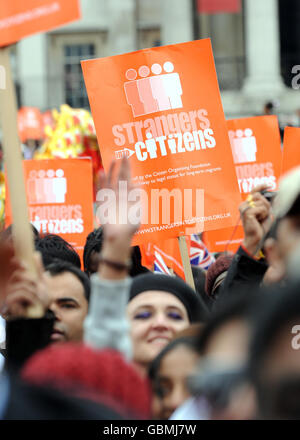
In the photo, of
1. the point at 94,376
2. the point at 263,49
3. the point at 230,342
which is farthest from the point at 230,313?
the point at 263,49

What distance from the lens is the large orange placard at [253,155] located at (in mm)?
5484

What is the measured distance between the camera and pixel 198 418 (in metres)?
1.68

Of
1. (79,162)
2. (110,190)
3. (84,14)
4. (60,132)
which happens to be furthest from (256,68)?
(110,190)

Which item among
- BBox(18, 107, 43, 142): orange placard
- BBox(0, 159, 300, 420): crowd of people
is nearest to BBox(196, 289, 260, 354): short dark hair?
BBox(0, 159, 300, 420): crowd of people

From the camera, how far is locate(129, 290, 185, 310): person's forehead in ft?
9.59

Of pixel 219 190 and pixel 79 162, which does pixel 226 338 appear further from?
pixel 79 162

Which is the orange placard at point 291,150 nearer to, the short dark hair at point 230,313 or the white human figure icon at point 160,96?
the white human figure icon at point 160,96

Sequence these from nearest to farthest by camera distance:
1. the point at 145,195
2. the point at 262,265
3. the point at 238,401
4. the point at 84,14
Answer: the point at 238,401 → the point at 262,265 → the point at 145,195 → the point at 84,14

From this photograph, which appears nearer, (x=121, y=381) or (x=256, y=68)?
(x=121, y=381)

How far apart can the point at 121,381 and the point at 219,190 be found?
2.51 meters

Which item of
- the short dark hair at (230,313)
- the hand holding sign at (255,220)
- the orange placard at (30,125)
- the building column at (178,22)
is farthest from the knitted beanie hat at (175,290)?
the building column at (178,22)

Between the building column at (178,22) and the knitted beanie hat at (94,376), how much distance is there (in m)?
19.9

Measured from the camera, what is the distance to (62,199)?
5.57 metres

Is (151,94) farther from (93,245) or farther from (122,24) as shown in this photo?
(122,24)
